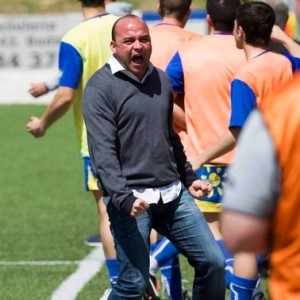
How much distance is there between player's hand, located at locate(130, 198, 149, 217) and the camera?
17.7ft

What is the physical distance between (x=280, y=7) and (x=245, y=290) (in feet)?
6.68

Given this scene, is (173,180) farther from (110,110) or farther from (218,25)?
(218,25)

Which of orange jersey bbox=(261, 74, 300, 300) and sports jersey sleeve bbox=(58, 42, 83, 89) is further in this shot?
sports jersey sleeve bbox=(58, 42, 83, 89)

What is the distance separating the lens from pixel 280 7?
24.8ft

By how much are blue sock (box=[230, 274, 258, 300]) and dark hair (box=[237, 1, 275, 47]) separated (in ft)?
4.49

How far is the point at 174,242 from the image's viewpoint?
6.04m

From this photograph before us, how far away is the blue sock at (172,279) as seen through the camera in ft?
24.3

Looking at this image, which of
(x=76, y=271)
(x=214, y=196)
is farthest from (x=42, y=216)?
(x=214, y=196)

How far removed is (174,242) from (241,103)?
864mm

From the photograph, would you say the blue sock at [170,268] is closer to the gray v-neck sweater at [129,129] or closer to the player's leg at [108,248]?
the player's leg at [108,248]

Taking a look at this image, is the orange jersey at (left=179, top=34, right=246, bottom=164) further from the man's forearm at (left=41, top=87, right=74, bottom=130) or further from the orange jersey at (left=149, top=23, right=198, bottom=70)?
the man's forearm at (left=41, top=87, right=74, bottom=130)

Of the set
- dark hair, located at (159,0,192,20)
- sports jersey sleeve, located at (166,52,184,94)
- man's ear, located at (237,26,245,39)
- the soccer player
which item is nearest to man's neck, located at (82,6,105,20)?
the soccer player

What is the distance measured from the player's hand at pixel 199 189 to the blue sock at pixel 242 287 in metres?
0.77

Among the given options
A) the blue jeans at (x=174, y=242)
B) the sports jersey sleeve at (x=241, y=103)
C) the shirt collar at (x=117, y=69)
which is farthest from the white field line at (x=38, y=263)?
the shirt collar at (x=117, y=69)
